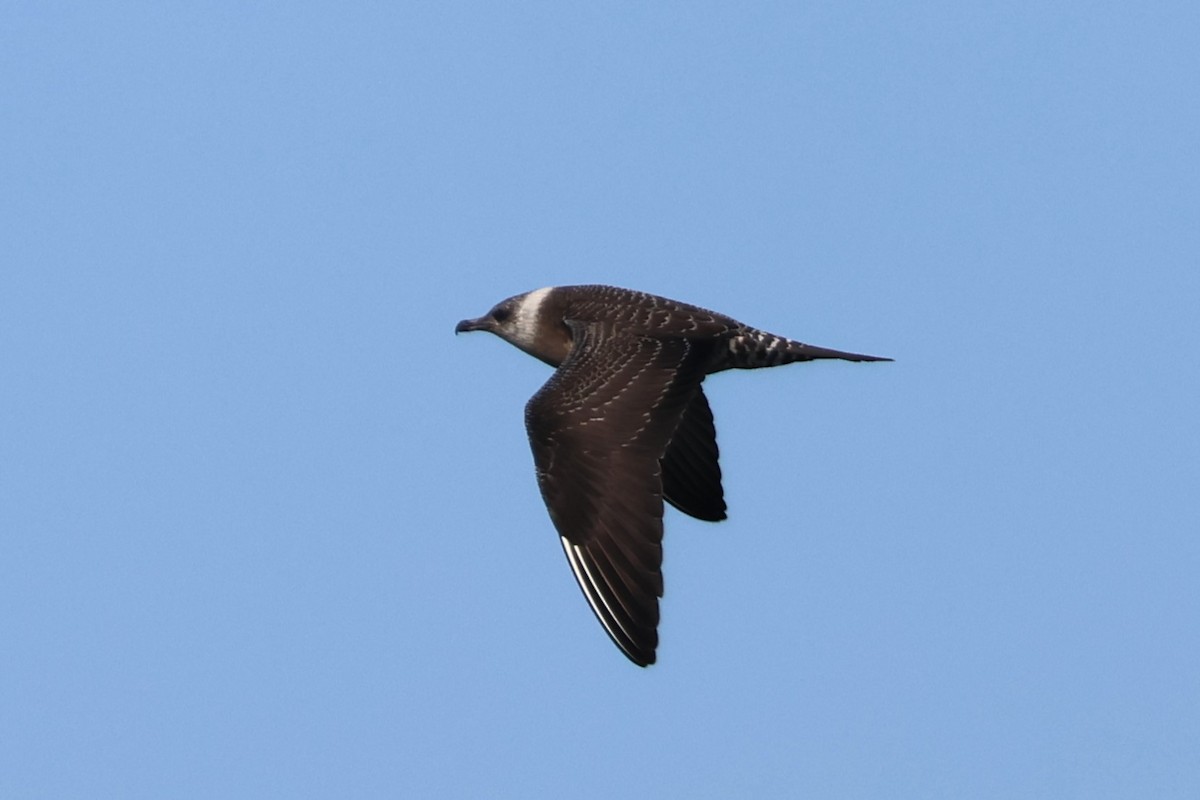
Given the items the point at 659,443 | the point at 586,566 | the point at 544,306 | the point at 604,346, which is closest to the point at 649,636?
the point at 586,566

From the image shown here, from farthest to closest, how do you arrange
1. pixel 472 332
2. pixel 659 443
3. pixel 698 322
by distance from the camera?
pixel 472 332 → pixel 698 322 → pixel 659 443

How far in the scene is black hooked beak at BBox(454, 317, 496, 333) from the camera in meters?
14.5

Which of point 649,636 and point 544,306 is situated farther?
point 544,306

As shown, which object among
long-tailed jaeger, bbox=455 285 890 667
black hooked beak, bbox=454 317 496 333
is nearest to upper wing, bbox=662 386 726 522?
long-tailed jaeger, bbox=455 285 890 667

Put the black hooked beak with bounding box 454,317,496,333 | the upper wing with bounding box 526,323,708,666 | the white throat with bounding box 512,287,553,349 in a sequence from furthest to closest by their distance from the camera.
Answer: the black hooked beak with bounding box 454,317,496,333
the white throat with bounding box 512,287,553,349
the upper wing with bounding box 526,323,708,666

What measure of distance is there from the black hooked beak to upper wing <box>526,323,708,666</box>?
6.21 ft

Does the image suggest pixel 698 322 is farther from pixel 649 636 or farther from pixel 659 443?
pixel 649 636

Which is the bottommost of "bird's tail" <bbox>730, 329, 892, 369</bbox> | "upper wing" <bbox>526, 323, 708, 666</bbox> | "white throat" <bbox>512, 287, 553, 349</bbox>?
"upper wing" <bbox>526, 323, 708, 666</bbox>

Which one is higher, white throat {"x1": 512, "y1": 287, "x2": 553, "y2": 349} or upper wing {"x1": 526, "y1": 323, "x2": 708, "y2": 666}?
white throat {"x1": 512, "y1": 287, "x2": 553, "y2": 349}

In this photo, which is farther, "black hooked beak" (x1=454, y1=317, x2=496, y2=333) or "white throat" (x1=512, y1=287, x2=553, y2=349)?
"black hooked beak" (x1=454, y1=317, x2=496, y2=333)

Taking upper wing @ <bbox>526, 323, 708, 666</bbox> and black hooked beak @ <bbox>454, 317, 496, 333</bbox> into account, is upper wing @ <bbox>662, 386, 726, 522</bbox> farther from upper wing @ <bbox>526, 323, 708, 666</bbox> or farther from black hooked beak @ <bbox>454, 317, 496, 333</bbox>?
black hooked beak @ <bbox>454, 317, 496, 333</bbox>

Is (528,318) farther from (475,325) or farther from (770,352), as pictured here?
(770,352)

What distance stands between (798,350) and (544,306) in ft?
6.28

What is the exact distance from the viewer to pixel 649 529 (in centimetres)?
1148
